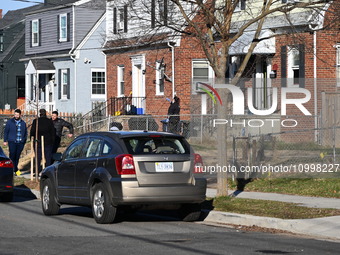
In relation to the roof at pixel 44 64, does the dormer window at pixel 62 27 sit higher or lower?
higher

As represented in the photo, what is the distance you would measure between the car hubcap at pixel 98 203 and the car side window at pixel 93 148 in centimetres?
80

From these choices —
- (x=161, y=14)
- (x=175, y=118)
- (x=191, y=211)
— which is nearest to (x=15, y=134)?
(x=161, y=14)

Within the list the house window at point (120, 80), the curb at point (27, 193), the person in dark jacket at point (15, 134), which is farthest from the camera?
the house window at point (120, 80)

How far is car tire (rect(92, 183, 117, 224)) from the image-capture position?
13.8m

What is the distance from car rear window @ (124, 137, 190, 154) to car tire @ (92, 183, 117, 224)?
0.88 meters

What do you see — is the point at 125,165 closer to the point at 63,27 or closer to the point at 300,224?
the point at 300,224

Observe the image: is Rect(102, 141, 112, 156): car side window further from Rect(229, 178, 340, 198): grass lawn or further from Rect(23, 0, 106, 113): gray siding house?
Rect(23, 0, 106, 113): gray siding house

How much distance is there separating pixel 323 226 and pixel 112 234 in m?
3.40

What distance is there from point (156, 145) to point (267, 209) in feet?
8.17

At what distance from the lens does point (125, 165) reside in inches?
535

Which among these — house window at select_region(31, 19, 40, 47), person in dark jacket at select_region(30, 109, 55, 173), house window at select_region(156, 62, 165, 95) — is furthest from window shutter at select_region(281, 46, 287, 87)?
house window at select_region(31, 19, 40, 47)

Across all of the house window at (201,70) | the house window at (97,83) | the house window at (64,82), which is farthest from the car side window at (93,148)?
the house window at (64,82)

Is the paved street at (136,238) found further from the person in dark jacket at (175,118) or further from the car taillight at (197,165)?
the person in dark jacket at (175,118)

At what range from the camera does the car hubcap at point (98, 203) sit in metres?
14.0
